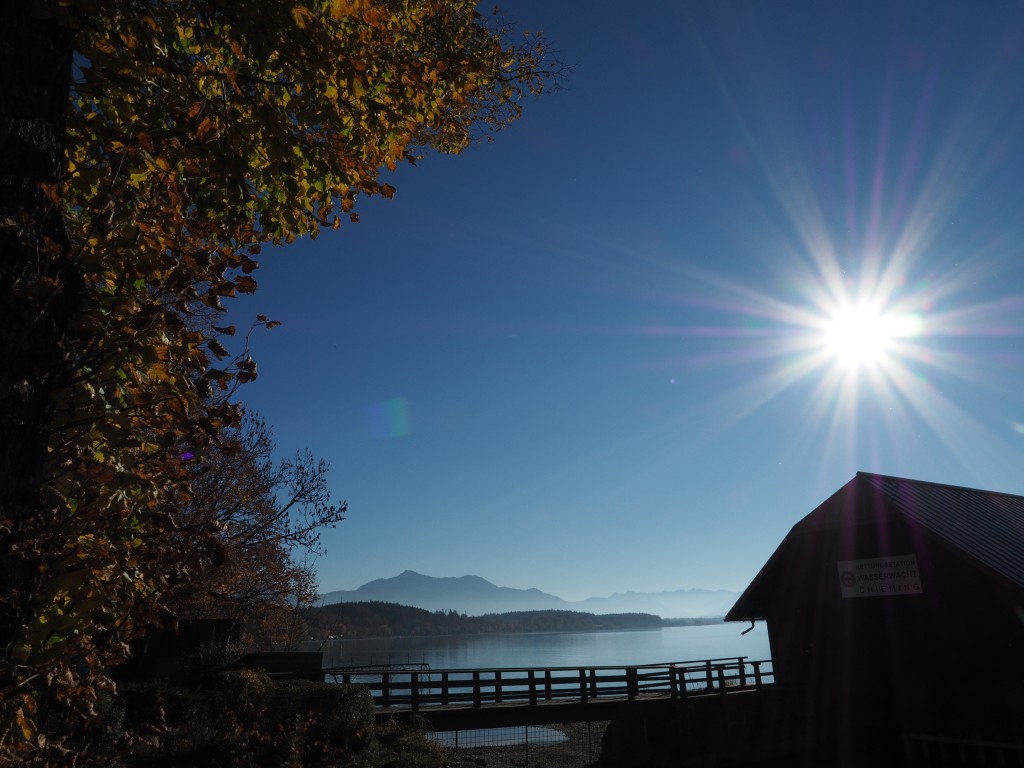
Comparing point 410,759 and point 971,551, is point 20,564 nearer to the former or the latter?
point 410,759

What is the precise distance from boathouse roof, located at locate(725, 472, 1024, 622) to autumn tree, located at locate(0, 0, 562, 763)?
52.8ft

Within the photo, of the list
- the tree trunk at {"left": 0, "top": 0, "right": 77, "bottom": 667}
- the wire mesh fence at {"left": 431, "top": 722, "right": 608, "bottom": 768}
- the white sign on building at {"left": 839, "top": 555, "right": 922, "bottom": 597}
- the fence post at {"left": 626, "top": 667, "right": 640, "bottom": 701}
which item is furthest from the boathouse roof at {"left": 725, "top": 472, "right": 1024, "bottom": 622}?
the tree trunk at {"left": 0, "top": 0, "right": 77, "bottom": 667}

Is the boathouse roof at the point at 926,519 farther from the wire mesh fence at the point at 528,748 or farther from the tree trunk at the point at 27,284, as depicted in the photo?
the tree trunk at the point at 27,284

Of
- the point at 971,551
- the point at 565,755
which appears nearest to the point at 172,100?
the point at 971,551

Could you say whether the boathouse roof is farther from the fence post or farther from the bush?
the bush

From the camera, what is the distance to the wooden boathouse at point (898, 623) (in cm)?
1493

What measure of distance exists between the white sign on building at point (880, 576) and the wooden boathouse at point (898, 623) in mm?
26

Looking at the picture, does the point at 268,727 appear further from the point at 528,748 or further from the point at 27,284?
the point at 528,748

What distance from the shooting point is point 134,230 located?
313 cm

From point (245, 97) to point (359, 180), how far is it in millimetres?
804

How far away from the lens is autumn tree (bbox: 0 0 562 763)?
9.30ft

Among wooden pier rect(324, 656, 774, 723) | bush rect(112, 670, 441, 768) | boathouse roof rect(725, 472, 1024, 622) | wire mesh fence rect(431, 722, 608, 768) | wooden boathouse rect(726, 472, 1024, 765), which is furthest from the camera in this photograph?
wire mesh fence rect(431, 722, 608, 768)

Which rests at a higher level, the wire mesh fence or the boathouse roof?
the boathouse roof

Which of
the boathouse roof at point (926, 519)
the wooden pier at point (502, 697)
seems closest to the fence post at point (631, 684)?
the wooden pier at point (502, 697)
